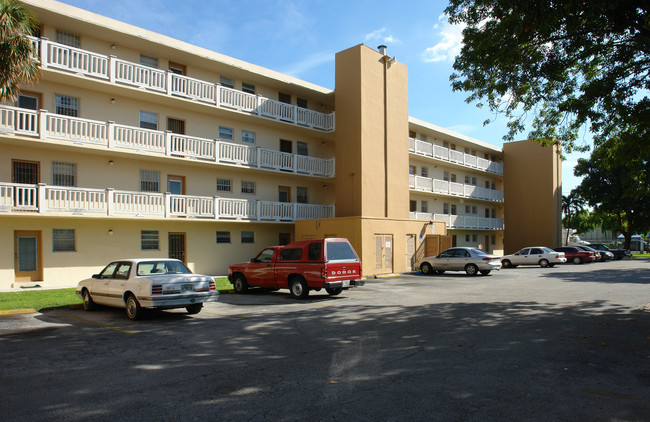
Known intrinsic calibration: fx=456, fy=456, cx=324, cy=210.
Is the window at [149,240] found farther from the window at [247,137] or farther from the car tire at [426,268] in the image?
the car tire at [426,268]

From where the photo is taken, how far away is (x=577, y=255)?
1420 inches

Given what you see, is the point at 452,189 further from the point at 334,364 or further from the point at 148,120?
the point at 334,364

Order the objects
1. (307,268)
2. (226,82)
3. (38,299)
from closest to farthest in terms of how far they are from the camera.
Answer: (38,299), (307,268), (226,82)

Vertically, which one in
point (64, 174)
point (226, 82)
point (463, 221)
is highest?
point (226, 82)

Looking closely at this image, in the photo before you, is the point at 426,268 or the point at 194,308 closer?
the point at 194,308

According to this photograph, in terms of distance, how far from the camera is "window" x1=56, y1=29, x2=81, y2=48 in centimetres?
1928

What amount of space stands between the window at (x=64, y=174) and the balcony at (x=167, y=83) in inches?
152

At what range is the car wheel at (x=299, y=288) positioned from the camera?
14789 millimetres

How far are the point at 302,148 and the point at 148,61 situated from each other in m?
10.3

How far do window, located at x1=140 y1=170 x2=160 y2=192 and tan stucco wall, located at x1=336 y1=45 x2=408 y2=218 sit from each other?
10096 millimetres

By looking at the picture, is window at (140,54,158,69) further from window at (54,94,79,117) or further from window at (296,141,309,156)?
window at (296,141,309,156)

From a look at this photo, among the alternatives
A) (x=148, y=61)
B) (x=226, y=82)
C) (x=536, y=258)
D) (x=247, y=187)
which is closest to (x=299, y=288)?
(x=247, y=187)

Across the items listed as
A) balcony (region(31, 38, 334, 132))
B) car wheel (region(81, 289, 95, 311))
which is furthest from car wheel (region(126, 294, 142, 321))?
balcony (region(31, 38, 334, 132))

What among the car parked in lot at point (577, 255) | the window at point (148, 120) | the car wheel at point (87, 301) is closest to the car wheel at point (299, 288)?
the car wheel at point (87, 301)
